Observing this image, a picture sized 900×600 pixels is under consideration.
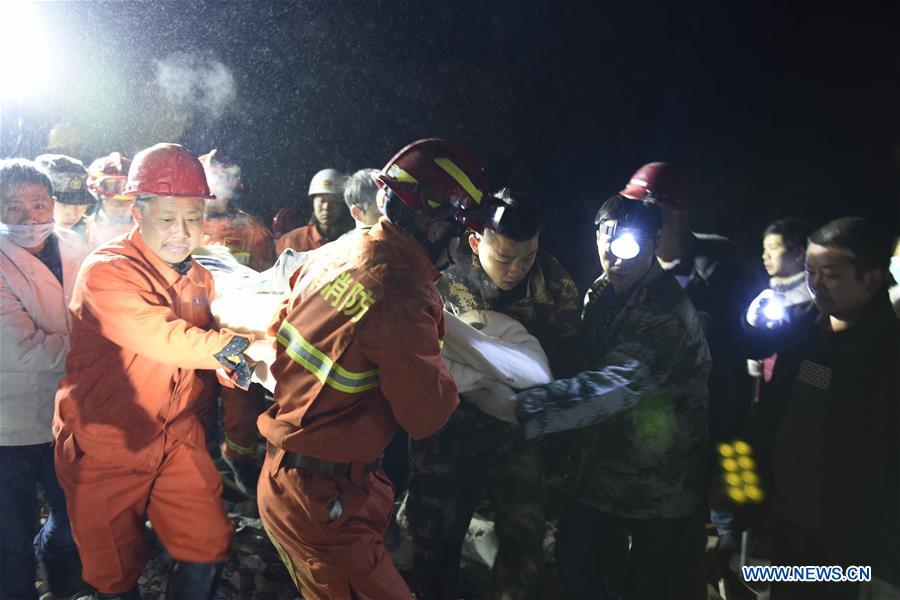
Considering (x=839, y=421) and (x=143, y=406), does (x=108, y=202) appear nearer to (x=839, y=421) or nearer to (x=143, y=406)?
(x=143, y=406)

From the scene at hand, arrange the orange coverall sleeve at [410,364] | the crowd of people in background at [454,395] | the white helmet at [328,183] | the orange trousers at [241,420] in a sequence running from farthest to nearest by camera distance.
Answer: the white helmet at [328,183] < the orange trousers at [241,420] < the crowd of people in background at [454,395] < the orange coverall sleeve at [410,364]

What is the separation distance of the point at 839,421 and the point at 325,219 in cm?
349

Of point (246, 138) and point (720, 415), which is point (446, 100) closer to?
point (246, 138)

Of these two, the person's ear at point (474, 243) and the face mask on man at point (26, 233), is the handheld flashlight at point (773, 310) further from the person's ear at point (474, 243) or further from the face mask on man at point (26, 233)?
the face mask on man at point (26, 233)

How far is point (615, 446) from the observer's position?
2633 millimetres

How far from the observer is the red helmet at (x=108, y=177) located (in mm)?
3699

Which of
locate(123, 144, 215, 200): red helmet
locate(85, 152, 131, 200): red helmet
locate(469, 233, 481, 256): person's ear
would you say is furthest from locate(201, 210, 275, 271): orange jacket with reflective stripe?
locate(469, 233, 481, 256): person's ear

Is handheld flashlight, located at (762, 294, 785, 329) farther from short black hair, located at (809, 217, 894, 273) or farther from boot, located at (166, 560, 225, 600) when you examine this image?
boot, located at (166, 560, 225, 600)

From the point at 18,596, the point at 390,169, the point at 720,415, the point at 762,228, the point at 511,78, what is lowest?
the point at 18,596

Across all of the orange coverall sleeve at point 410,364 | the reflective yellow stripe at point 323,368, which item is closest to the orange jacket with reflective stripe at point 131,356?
the reflective yellow stripe at point 323,368

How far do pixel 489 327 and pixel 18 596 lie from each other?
245 cm

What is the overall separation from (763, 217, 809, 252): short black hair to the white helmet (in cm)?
301

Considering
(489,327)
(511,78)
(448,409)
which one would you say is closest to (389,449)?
(489,327)

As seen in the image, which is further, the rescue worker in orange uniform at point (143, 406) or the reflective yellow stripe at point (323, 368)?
the rescue worker in orange uniform at point (143, 406)
